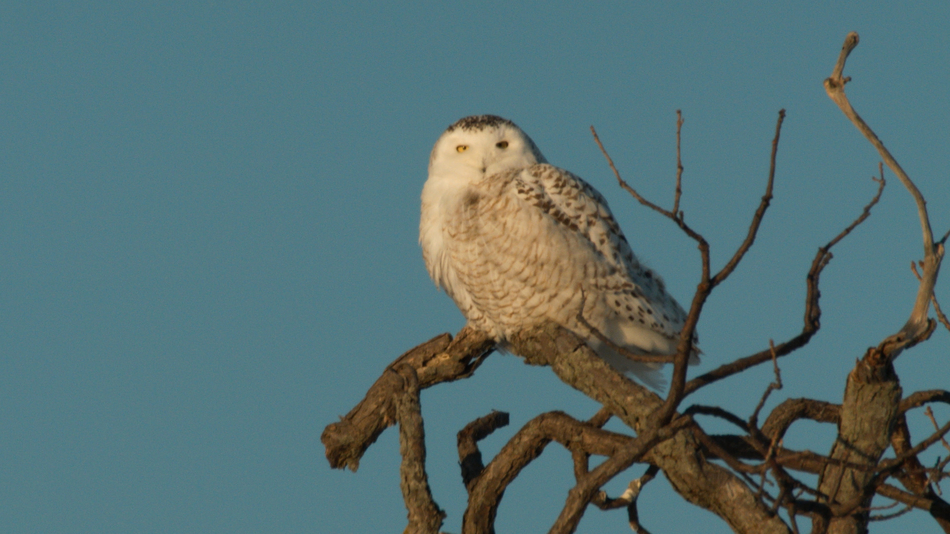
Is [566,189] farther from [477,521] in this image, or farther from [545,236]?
[477,521]

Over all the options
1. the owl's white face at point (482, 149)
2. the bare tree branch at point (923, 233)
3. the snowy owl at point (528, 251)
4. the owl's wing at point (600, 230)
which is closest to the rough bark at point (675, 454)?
the snowy owl at point (528, 251)

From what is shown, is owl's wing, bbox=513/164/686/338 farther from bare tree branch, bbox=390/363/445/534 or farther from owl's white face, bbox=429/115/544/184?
bare tree branch, bbox=390/363/445/534

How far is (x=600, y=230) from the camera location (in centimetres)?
644

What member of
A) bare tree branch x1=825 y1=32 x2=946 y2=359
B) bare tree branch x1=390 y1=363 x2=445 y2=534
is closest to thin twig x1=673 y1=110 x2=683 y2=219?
bare tree branch x1=825 y1=32 x2=946 y2=359

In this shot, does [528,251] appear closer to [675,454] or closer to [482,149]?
[482,149]

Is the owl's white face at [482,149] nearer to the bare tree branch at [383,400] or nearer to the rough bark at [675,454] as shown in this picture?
the bare tree branch at [383,400]

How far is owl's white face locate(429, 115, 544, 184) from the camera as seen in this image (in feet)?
22.2

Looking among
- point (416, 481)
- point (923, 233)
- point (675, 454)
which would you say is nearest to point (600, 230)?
point (675, 454)

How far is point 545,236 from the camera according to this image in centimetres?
618

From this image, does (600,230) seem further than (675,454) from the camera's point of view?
Yes

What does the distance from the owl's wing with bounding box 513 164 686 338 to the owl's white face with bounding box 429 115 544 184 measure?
27cm

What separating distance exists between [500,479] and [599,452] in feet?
1.77

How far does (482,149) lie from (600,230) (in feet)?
3.24

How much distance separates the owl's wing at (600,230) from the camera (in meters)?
6.35
